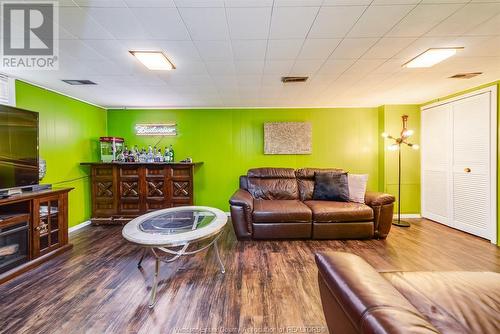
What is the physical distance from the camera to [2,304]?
179cm

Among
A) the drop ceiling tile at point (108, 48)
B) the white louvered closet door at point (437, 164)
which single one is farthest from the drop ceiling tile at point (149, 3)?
the white louvered closet door at point (437, 164)

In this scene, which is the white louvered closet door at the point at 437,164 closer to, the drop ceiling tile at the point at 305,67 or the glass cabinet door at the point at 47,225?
the drop ceiling tile at the point at 305,67

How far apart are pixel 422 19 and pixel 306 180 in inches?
109

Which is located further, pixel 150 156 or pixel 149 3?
pixel 150 156

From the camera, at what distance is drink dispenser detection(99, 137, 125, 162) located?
4125 millimetres

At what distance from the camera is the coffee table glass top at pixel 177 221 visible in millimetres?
2123

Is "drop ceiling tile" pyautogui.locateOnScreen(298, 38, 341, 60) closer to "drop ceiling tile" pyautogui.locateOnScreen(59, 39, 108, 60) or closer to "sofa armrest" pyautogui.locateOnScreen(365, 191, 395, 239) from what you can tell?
"drop ceiling tile" pyautogui.locateOnScreen(59, 39, 108, 60)

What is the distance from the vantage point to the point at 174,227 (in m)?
2.23

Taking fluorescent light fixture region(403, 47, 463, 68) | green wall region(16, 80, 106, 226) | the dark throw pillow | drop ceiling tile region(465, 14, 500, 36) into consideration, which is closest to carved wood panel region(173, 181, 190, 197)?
green wall region(16, 80, 106, 226)

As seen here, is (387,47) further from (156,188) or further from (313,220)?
(156,188)

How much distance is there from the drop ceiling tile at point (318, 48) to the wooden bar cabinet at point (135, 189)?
2.61 meters

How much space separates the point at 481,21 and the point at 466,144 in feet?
7.98

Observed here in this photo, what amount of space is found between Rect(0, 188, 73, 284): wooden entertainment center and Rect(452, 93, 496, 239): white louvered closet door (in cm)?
594

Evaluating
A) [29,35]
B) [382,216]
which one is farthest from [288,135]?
[29,35]
